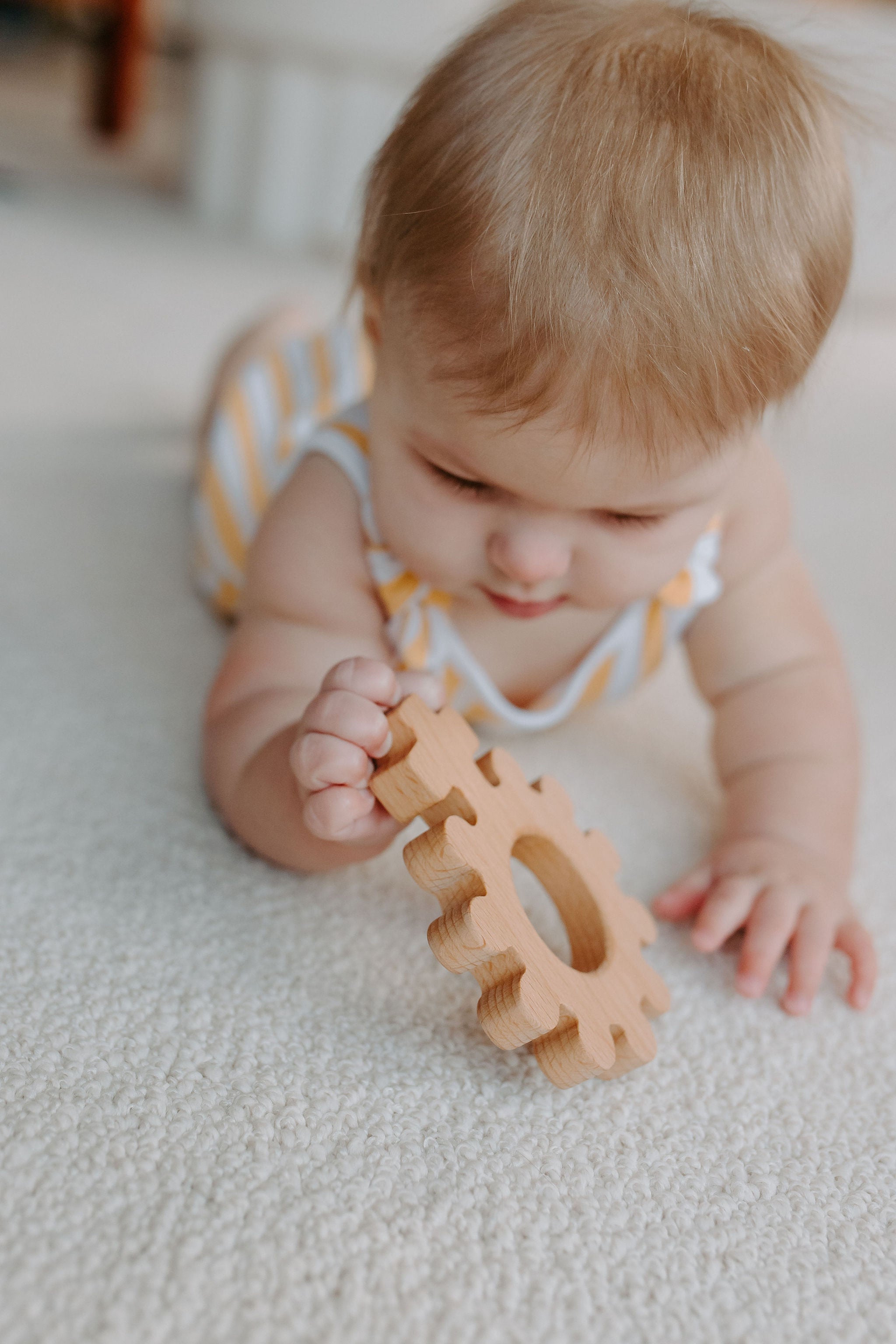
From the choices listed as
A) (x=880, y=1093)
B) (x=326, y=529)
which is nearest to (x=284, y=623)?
(x=326, y=529)

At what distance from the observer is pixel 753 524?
0.65 metres

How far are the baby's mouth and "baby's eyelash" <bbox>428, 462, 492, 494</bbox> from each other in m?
0.05

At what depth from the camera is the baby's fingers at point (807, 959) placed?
19.5 inches

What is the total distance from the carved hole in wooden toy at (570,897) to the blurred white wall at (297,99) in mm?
1483

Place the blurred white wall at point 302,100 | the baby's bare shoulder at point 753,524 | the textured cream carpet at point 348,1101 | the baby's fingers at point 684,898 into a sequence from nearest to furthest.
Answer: the textured cream carpet at point 348,1101, the baby's fingers at point 684,898, the baby's bare shoulder at point 753,524, the blurred white wall at point 302,100

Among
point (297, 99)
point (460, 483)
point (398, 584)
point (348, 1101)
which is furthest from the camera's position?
point (297, 99)

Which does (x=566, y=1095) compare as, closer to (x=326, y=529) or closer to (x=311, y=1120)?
(x=311, y=1120)

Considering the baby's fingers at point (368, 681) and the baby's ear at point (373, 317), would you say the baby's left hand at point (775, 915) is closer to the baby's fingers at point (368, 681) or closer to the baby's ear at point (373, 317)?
the baby's fingers at point (368, 681)

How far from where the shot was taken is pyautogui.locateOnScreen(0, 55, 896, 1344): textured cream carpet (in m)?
0.34

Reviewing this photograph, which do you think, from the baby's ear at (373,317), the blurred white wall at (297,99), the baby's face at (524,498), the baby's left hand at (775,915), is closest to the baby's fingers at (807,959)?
the baby's left hand at (775,915)

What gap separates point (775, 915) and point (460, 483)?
223mm

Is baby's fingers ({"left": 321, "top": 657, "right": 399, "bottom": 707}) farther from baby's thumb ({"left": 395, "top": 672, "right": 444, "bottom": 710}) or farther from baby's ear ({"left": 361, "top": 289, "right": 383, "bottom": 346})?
baby's ear ({"left": 361, "top": 289, "right": 383, "bottom": 346})

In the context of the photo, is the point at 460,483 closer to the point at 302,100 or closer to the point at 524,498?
the point at 524,498

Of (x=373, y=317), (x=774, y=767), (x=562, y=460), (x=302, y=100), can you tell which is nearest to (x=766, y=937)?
(x=774, y=767)
